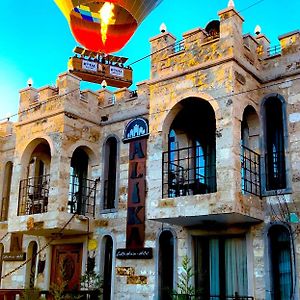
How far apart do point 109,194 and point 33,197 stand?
2.66 m

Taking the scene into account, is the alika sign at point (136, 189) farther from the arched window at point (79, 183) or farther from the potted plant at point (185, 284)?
the arched window at point (79, 183)

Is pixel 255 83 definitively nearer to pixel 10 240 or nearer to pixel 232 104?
pixel 232 104

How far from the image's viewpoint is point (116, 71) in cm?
4175

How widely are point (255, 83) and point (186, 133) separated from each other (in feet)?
8.28

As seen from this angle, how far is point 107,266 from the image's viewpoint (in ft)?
51.2

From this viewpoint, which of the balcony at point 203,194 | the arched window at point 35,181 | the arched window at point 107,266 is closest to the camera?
the balcony at point 203,194

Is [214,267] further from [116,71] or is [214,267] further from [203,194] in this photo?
[116,71]

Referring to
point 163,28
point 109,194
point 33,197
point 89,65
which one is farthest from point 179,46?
point 89,65

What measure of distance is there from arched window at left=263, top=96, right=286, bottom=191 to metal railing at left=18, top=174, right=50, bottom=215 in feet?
24.5

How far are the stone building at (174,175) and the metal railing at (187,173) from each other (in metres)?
0.04

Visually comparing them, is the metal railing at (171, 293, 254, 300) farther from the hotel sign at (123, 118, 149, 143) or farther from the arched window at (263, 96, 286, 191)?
the hotel sign at (123, 118, 149, 143)

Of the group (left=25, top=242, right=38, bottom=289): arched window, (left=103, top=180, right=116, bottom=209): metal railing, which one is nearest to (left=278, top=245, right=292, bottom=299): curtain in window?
(left=103, top=180, right=116, bottom=209): metal railing

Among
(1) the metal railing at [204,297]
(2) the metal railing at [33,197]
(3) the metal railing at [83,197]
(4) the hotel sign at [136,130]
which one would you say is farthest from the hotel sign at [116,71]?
(1) the metal railing at [204,297]

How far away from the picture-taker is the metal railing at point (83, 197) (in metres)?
16.4
